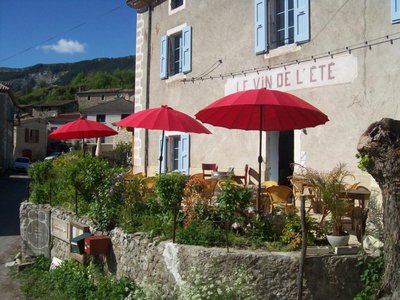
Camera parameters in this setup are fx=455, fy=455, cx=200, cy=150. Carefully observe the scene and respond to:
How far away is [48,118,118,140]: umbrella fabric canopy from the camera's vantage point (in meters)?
10.9

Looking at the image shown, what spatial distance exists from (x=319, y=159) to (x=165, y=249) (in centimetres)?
436

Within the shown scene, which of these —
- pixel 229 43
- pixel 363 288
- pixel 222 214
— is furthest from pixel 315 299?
pixel 229 43

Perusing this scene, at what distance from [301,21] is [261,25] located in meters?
1.10

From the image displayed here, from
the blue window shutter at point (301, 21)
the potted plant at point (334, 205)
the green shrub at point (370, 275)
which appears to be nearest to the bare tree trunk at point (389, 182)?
the green shrub at point (370, 275)

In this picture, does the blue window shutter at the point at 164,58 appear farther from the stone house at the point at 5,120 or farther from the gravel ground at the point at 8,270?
the stone house at the point at 5,120

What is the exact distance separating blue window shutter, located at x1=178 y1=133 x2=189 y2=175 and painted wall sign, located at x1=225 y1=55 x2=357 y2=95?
2.54m

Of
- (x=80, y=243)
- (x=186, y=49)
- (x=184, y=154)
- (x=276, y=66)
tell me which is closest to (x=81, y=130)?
(x=184, y=154)

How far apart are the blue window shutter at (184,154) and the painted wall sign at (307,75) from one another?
8.32 ft

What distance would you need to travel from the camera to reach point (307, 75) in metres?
9.20

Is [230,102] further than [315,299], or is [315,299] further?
[230,102]

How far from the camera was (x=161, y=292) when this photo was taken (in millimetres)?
5699

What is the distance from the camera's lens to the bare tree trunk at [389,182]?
500 centimetres

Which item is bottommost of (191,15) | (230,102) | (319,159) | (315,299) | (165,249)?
(315,299)

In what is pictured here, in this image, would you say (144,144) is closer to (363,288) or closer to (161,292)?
(161,292)
